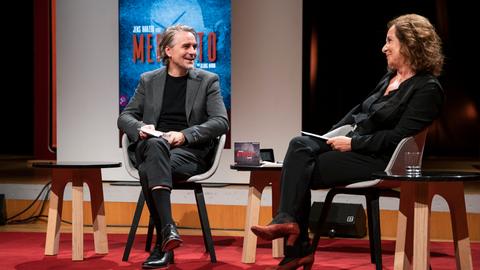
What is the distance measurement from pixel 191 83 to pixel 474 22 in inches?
208

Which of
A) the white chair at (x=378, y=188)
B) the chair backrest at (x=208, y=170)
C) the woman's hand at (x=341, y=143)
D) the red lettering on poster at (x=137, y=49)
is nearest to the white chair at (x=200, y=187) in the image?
the chair backrest at (x=208, y=170)

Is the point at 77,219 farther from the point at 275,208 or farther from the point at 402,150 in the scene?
the point at 402,150

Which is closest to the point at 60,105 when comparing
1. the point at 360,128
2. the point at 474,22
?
the point at 360,128

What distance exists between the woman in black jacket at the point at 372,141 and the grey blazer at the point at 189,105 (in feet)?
2.54

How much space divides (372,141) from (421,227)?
561 mm

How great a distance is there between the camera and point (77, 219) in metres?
4.18

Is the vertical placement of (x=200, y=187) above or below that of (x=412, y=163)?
below

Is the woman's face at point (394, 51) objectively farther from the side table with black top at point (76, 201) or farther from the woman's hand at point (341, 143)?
the side table with black top at point (76, 201)

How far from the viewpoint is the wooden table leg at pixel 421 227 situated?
121 inches

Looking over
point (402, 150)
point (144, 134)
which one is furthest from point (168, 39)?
point (402, 150)

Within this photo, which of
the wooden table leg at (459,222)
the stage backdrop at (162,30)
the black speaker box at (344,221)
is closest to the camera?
the wooden table leg at (459,222)

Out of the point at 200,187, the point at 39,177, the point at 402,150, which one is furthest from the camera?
the point at 39,177

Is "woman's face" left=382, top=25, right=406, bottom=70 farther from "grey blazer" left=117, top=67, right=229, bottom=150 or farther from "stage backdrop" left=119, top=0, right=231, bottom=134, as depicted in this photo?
"stage backdrop" left=119, top=0, right=231, bottom=134

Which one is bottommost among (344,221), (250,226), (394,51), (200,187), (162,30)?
(344,221)
